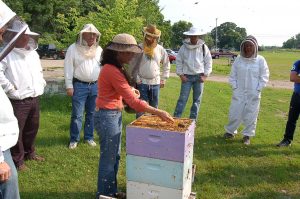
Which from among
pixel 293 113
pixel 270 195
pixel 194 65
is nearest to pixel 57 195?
pixel 270 195

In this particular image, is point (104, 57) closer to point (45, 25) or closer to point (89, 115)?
point (89, 115)

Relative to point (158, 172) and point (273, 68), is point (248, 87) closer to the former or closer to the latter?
point (158, 172)

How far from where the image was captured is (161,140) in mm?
3459

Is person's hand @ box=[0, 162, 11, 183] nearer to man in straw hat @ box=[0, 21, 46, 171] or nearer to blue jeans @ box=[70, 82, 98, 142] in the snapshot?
man in straw hat @ box=[0, 21, 46, 171]

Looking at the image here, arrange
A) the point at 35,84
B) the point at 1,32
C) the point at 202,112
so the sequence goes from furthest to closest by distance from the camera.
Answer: the point at 202,112, the point at 35,84, the point at 1,32

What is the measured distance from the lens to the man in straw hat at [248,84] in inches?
256

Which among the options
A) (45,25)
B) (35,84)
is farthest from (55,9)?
(35,84)

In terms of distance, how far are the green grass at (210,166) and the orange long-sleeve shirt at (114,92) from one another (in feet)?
4.77

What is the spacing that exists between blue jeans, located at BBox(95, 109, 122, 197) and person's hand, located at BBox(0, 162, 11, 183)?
60.0 inches

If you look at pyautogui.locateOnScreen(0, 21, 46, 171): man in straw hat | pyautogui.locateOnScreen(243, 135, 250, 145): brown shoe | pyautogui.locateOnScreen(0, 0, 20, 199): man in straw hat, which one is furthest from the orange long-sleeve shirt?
pyautogui.locateOnScreen(243, 135, 250, 145): brown shoe

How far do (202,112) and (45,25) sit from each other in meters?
32.1

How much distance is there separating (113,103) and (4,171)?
165 cm

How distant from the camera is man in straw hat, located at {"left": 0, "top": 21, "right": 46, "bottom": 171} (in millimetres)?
4770

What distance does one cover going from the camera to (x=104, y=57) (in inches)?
148
